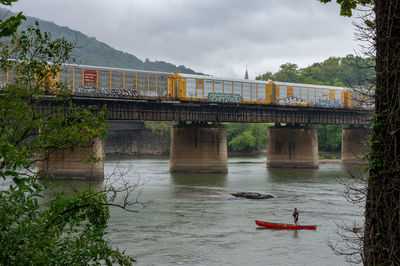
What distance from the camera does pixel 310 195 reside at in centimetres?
5288

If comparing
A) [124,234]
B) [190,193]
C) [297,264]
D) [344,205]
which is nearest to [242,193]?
[190,193]

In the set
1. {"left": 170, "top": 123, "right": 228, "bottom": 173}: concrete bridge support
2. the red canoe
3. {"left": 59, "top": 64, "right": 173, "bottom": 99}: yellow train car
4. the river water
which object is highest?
{"left": 59, "top": 64, "right": 173, "bottom": 99}: yellow train car

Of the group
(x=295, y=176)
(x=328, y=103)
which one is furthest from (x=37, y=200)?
(x=328, y=103)

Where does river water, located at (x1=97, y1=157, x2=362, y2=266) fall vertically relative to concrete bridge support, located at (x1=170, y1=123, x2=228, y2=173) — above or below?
below

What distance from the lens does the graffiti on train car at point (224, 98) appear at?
7488cm

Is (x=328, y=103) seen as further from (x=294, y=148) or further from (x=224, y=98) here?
(x=224, y=98)

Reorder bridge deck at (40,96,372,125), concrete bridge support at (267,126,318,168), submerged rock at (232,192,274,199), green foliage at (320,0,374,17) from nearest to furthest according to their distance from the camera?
green foliage at (320,0,374,17), submerged rock at (232,192,274,199), bridge deck at (40,96,372,125), concrete bridge support at (267,126,318,168)

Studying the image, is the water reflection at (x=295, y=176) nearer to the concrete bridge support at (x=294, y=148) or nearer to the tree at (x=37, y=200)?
the concrete bridge support at (x=294, y=148)

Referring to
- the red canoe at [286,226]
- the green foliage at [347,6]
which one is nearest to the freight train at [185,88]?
the red canoe at [286,226]

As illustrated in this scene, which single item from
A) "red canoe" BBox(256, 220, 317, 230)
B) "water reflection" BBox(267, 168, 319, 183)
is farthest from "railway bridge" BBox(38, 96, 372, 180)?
"red canoe" BBox(256, 220, 317, 230)

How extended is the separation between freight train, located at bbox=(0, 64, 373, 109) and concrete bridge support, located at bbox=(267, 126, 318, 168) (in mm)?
6321

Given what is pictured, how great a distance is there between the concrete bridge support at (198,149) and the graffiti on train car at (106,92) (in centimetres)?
1373

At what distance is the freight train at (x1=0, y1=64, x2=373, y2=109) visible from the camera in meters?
63.5

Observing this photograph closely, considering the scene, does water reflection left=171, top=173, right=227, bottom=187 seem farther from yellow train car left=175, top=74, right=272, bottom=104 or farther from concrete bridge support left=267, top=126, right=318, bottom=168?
concrete bridge support left=267, top=126, right=318, bottom=168
